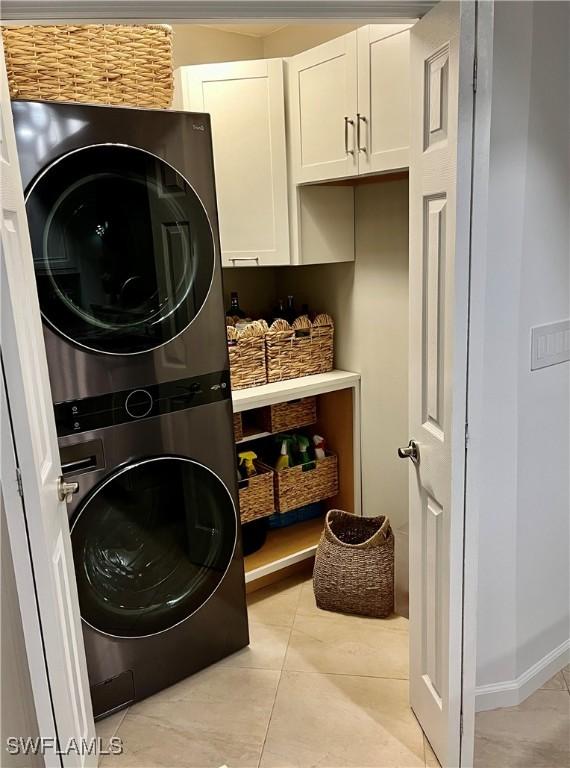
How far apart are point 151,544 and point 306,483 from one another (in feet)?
2.86

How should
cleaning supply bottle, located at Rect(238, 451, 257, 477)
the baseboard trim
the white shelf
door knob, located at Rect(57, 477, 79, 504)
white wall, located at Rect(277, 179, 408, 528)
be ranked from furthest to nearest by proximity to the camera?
1. cleaning supply bottle, located at Rect(238, 451, 257, 477)
2. white wall, located at Rect(277, 179, 408, 528)
3. the white shelf
4. the baseboard trim
5. door knob, located at Rect(57, 477, 79, 504)

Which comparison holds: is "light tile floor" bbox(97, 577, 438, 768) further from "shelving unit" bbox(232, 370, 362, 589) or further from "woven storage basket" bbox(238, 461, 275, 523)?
"woven storage basket" bbox(238, 461, 275, 523)

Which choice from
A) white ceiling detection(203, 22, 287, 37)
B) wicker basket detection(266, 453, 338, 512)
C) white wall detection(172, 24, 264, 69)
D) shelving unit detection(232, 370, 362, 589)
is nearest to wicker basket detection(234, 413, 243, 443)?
shelving unit detection(232, 370, 362, 589)

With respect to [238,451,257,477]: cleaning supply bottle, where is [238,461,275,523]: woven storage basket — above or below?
below

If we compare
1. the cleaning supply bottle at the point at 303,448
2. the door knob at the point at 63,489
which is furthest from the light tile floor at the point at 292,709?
the door knob at the point at 63,489

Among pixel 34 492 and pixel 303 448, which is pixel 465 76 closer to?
pixel 34 492

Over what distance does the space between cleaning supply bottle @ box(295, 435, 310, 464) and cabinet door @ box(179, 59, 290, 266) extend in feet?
2.57

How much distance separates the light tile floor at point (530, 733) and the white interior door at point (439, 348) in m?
0.19

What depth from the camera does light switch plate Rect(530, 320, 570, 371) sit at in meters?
1.86

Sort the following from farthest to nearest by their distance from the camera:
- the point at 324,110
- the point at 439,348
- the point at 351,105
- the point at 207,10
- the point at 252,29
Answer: the point at 252,29 → the point at 324,110 → the point at 351,105 → the point at 439,348 → the point at 207,10

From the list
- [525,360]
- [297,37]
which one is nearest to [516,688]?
[525,360]

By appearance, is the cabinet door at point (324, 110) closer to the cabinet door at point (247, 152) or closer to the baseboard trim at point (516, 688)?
the cabinet door at point (247, 152)

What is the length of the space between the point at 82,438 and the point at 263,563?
1098mm

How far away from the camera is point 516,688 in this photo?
206cm
